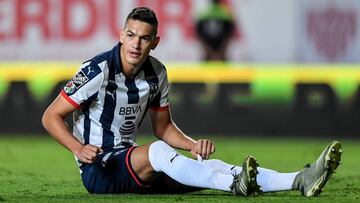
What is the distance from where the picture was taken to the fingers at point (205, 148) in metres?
5.42

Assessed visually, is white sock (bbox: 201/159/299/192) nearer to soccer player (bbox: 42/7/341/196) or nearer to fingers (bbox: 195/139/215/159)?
soccer player (bbox: 42/7/341/196)

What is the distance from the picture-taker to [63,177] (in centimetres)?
769

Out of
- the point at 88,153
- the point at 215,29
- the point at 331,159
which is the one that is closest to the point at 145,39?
the point at 88,153

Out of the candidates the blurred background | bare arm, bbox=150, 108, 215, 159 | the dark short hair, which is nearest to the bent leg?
bare arm, bbox=150, 108, 215, 159

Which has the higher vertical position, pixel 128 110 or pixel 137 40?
pixel 137 40

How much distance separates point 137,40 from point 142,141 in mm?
6326

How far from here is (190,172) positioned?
5387mm

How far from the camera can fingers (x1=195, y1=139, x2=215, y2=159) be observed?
17.8ft

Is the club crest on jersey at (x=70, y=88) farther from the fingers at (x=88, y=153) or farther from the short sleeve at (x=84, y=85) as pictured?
the fingers at (x=88, y=153)

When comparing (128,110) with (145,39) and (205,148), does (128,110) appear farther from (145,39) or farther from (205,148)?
(205,148)

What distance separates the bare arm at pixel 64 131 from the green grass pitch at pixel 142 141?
1.02 ft

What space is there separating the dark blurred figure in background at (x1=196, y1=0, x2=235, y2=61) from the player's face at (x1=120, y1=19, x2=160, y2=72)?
677 centimetres

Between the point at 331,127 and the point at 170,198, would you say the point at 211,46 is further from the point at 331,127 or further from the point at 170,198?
the point at 170,198

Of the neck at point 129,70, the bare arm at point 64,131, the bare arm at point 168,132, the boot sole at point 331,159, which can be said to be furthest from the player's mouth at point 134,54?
the boot sole at point 331,159
